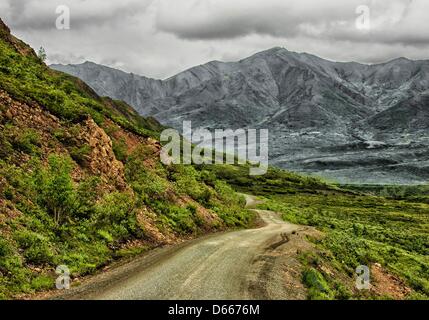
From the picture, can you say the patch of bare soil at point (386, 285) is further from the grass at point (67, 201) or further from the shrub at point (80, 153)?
the shrub at point (80, 153)

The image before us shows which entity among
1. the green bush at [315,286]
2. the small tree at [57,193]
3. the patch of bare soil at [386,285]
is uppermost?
the small tree at [57,193]

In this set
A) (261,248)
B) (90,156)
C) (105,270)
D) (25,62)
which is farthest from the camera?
(25,62)

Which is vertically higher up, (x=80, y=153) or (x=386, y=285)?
(x=80, y=153)

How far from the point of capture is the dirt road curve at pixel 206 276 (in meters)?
18.7

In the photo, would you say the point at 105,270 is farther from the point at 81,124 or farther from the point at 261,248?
the point at 81,124

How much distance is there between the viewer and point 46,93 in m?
41.4

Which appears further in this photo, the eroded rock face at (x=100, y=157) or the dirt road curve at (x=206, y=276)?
the eroded rock face at (x=100, y=157)

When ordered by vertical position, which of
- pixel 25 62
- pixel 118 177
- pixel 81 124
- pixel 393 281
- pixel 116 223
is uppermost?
pixel 25 62

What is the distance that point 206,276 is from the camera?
21.9 meters

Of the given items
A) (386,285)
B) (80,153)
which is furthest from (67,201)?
(386,285)

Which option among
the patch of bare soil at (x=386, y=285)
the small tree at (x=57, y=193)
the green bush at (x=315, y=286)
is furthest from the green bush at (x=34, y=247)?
the patch of bare soil at (x=386, y=285)

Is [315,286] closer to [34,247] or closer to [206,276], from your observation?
[206,276]
